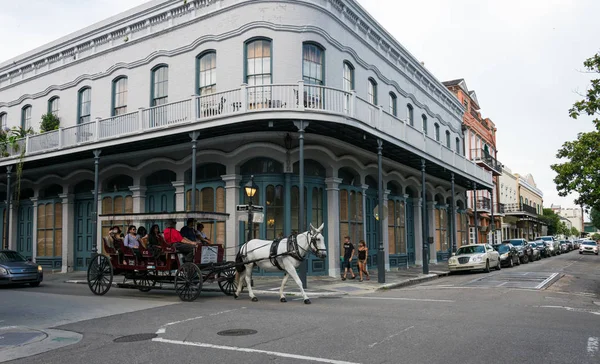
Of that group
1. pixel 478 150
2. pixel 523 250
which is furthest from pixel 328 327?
pixel 478 150

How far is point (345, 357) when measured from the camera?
6.52m

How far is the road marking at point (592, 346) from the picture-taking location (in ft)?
22.2

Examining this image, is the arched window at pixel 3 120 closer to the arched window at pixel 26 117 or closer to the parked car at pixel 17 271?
the arched window at pixel 26 117

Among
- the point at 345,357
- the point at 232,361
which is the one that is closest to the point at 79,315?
the point at 232,361

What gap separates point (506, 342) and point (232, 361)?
395 centimetres

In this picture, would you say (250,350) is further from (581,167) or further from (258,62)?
(581,167)

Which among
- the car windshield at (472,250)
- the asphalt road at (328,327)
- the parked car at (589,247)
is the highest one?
the car windshield at (472,250)

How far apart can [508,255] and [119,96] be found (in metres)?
21.7

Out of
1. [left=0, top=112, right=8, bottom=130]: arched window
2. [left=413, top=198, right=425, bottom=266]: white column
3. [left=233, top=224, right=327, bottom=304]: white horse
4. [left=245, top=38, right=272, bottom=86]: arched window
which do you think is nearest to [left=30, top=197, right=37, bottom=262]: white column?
[left=0, top=112, right=8, bottom=130]: arched window

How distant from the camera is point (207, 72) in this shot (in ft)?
67.9

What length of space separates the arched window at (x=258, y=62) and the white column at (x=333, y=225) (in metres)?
4.82

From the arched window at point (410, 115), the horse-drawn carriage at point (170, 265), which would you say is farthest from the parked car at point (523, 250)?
the horse-drawn carriage at point (170, 265)

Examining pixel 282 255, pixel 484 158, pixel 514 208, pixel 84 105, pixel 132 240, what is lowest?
pixel 282 255

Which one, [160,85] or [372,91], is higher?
[372,91]
